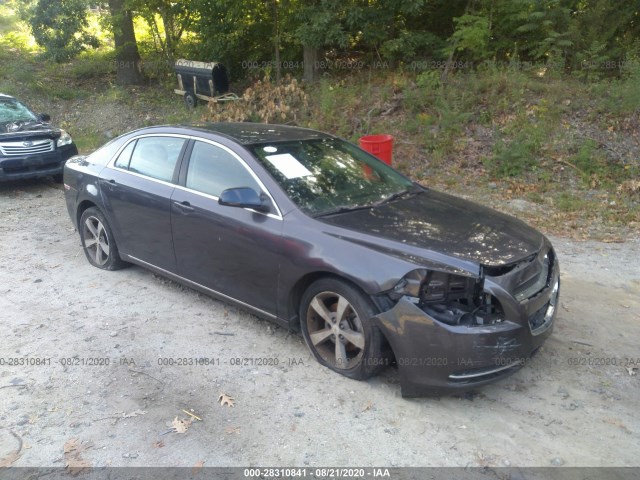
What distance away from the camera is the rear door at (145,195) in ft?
17.0

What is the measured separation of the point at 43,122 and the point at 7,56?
10549 millimetres

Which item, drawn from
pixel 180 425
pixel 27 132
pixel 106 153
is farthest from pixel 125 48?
pixel 180 425

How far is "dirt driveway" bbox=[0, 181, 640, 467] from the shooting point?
340 centimetres

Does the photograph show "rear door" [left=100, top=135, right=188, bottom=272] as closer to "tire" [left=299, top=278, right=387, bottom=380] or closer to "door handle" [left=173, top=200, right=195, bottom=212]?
"door handle" [left=173, top=200, right=195, bottom=212]

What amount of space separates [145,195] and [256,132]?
116cm

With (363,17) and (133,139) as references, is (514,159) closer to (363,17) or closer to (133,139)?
(363,17)

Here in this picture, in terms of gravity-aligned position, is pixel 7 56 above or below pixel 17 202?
above

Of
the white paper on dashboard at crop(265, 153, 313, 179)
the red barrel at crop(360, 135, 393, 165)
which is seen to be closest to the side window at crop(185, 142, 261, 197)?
the white paper on dashboard at crop(265, 153, 313, 179)

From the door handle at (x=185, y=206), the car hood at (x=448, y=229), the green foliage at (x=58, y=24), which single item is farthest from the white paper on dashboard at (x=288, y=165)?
the green foliage at (x=58, y=24)

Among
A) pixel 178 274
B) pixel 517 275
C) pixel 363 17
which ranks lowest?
pixel 178 274

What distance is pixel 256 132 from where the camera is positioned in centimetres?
518

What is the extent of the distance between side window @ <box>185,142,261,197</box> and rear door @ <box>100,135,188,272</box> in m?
0.23

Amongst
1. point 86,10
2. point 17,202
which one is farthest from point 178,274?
point 86,10

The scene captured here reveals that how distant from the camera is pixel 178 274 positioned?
520 cm
